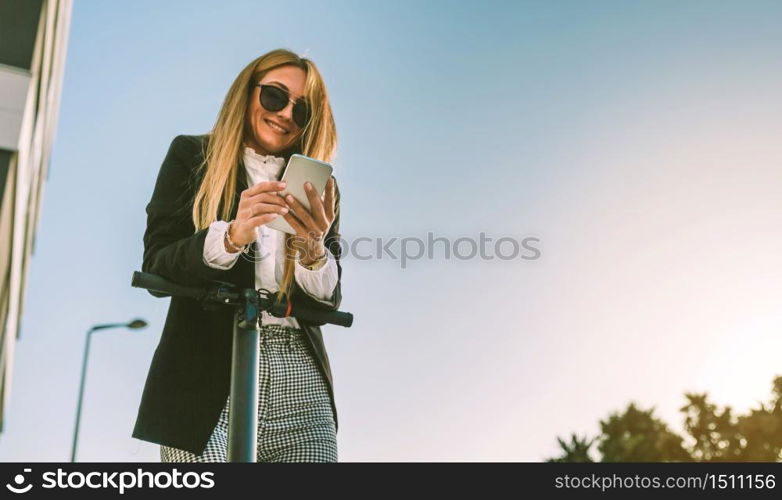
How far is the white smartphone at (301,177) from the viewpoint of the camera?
84.0 inches

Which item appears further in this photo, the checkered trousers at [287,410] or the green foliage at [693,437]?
the green foliage at [693,437]

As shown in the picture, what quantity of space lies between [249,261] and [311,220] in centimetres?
35

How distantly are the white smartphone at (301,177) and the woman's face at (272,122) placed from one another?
54 cm

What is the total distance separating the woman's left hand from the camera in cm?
215

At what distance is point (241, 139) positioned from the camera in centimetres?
263

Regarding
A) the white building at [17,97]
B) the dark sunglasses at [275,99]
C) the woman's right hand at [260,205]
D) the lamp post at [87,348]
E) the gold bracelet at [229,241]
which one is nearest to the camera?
the woman's right hand at [260,205]


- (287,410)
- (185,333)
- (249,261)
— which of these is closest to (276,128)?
(249,261)

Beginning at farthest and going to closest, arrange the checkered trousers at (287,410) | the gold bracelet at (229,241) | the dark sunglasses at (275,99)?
1. the dark sunglasses at (275,99)
2. the checkered trousers at (287,410)
3. the gold bracelet at (229,241)

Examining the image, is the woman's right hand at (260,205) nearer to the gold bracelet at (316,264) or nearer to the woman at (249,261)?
the woman at (249,261)

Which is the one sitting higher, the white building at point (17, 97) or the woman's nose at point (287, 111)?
the white building at point (17, 97)
